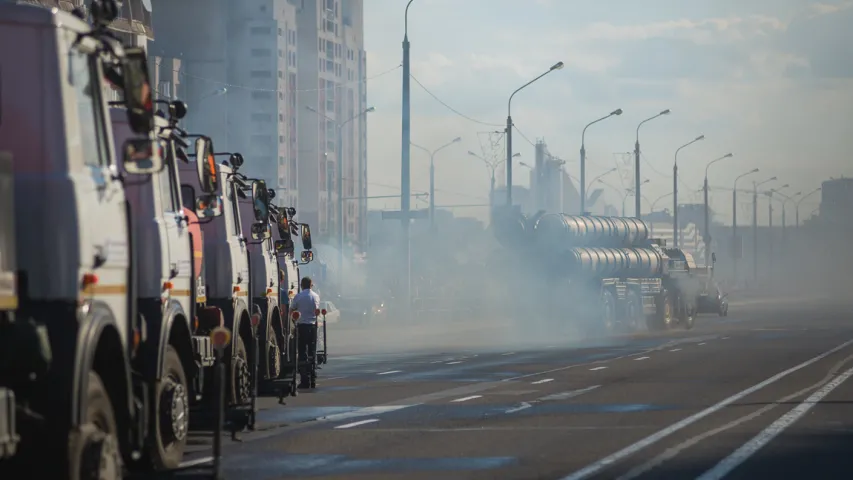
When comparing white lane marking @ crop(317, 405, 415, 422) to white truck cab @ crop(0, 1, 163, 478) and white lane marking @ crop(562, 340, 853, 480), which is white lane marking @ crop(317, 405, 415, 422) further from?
white truck cab @ crop(0, 1, 163, 478)

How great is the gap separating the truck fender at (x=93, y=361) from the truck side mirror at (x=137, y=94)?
3.50 feet

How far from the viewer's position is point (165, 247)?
11938mm

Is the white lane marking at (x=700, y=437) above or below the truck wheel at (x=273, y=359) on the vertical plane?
below

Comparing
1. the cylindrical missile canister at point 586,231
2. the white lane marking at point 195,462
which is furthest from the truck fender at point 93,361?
the cylindrical missile canister at point 586,231

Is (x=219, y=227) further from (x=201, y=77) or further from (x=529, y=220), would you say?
(x=201, y=77)

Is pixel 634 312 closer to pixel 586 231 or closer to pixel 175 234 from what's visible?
pixel 586 231

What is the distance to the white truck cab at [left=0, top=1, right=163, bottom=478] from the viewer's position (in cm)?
836

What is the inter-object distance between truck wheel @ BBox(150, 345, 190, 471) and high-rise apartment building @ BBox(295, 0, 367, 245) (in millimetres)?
139976

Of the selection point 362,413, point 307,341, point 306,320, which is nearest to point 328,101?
point 307,341

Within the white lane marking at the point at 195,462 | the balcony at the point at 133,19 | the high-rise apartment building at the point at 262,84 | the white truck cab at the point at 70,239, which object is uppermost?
the high-rise apartment building at the point at 262,84

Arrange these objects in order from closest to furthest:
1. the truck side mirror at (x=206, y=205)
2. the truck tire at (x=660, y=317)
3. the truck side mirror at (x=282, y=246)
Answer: the truck side mirror at (x=206, y=205) → the truck side mirror at (x=282, y=246) → the truck tire at (x=660, y=317)

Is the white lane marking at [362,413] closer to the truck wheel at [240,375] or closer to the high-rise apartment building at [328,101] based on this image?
the truck wheel at [240,375]

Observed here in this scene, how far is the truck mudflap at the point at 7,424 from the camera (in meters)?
7.51

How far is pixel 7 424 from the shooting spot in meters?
7.59
